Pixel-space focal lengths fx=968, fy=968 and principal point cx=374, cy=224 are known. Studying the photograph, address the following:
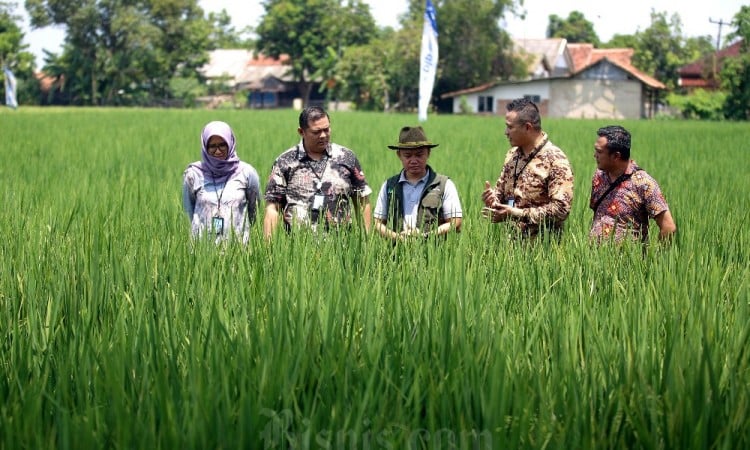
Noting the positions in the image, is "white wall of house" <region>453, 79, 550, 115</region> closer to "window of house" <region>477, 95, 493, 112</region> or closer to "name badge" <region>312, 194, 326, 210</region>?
"window of house" <region>477, 95, 493, 112</region>

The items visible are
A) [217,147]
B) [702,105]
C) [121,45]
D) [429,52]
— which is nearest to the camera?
[217,147]

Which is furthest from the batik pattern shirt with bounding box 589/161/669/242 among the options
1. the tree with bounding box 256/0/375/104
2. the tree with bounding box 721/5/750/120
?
the tree with bounding box 256/0/375/104

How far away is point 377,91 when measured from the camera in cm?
5016

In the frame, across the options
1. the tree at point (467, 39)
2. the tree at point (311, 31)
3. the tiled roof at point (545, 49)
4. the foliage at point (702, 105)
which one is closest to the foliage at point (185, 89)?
the tree at point (311, 31)

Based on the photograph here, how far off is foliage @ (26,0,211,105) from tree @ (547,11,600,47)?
129ft

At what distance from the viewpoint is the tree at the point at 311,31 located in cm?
5584

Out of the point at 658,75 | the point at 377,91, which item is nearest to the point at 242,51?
the point at 377,91

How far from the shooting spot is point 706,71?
47.2 meters

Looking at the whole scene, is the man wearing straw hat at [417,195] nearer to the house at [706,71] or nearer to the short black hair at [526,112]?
the short black hair at [526,112]

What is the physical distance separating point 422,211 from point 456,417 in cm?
218

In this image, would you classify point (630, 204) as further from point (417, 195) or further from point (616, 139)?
point (417, 195)

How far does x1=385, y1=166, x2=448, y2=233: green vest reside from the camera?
4219 millimetres

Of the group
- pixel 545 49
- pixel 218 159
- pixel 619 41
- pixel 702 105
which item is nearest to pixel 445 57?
pixel 545 49

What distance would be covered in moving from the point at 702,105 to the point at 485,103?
457 inches
